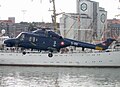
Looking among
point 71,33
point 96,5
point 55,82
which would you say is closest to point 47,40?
point 55,82

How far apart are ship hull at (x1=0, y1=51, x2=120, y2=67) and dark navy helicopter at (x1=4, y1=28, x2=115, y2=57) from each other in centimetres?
96

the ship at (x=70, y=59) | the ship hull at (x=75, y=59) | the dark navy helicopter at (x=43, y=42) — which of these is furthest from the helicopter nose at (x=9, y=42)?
the ship hull at (x=75, y=59)

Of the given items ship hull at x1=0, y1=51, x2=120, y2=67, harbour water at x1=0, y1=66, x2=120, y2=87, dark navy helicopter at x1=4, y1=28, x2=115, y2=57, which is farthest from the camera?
dark navy helicopter at x1=4, y1=28, x2=115, y2=57

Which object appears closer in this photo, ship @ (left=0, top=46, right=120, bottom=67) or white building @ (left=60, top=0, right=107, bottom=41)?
ship @ (left=0, top=46, right=120, bottom=67)

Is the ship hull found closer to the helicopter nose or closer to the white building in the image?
the helicopter nose

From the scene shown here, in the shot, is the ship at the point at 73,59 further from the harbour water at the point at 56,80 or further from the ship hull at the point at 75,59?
the harbour water at the point at 56,80

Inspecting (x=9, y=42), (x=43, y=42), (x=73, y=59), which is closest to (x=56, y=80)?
(x=73, y=59)

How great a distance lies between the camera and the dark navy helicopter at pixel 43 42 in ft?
170

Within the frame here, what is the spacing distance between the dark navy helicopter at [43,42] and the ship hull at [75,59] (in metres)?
0.96

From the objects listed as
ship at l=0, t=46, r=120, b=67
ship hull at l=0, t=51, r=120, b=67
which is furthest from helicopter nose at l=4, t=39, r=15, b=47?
ship hull at l=0, t=51, r=120, b=67

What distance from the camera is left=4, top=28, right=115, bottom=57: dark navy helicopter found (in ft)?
170

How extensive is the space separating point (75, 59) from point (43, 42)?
4548mm

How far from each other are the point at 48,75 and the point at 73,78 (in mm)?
3250

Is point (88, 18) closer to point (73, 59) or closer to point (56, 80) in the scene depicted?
point (73, 59)
